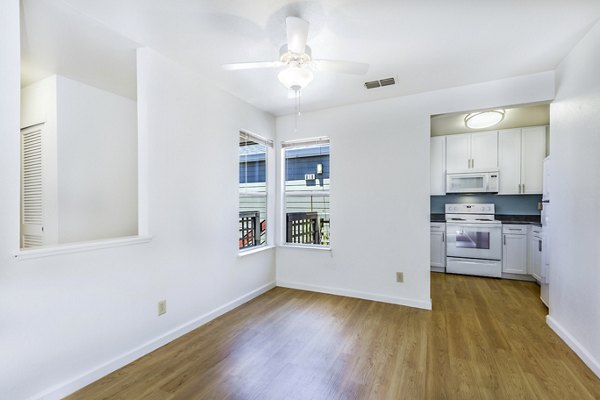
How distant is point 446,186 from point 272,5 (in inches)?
169

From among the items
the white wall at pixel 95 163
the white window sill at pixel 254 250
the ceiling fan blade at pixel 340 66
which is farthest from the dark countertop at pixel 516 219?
the white wall at pixel 95 163

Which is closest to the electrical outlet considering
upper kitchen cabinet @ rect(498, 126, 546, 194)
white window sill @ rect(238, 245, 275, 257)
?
white window sill @ rect(238, 245, 275, 257)

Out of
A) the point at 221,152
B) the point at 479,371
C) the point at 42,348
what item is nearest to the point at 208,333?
the point at 42,348

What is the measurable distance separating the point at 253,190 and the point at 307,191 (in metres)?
0.78

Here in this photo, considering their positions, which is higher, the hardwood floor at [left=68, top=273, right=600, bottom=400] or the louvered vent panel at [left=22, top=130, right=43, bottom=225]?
the louvered vent panel at [left=22, top=130, right=43, bottom=225]

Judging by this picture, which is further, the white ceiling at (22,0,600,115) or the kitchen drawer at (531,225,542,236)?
the kitchen drawer at (531,225,542,236)

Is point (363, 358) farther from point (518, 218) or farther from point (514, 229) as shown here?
point (518, 218)

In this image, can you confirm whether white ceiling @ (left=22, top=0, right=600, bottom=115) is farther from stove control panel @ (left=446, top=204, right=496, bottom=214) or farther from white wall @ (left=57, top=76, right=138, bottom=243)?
stove control panel @ (left=446, top=204, right=496, bottom=214)

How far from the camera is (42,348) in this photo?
5.46ft

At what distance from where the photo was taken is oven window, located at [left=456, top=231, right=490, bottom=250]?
4.44 m

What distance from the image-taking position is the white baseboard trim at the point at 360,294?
3.22 meters

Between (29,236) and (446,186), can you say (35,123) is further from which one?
(446,186)

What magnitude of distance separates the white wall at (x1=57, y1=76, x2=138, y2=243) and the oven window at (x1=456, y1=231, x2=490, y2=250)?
4.90 meters

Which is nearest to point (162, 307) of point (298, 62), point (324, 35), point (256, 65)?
point (256, 65)
